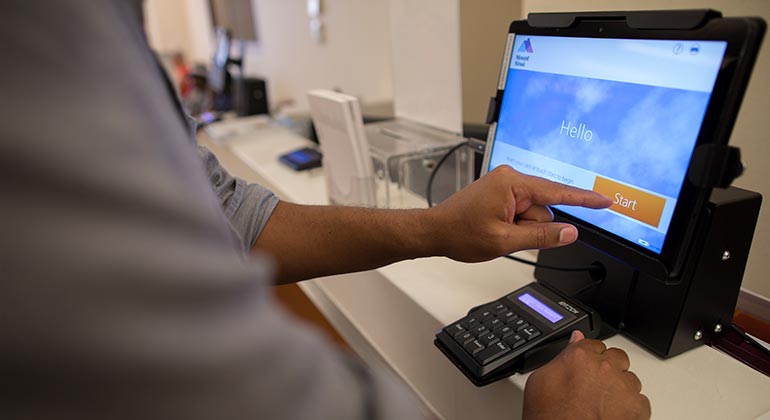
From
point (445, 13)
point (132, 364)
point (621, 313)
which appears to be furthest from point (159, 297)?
point (445, 13)

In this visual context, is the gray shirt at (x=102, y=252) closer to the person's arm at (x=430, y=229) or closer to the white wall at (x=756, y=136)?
the person's arm at (x=430, y=229)

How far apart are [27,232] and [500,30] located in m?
1.02

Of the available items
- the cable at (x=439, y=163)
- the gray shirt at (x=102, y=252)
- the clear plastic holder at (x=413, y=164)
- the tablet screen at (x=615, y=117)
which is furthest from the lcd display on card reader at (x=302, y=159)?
the gray shirt at (x=102, y=252)

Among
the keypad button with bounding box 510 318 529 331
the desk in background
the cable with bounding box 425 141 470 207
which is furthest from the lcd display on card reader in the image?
the keypad button with bounding box 510 318 529 331

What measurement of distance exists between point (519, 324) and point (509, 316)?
20mm

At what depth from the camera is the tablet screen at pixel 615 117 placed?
1.58 feet

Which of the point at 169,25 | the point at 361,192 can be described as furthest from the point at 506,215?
the point at 169,25

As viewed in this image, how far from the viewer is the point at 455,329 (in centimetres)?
63

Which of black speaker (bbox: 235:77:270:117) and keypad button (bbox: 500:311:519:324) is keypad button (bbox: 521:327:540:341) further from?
black speaker (bbox: 235:77:270:117)

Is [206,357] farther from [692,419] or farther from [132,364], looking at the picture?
[692,419]

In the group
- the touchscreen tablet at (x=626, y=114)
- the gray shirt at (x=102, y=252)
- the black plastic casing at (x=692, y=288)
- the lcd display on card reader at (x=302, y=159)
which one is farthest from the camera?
the lcd display on card reader at (x=302, y=159)

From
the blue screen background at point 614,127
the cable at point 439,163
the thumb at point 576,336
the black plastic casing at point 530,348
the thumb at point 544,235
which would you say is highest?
the blue screen background at point 614,127

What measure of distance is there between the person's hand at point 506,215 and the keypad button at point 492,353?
0.11 meters

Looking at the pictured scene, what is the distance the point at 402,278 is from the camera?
0.84 metres
